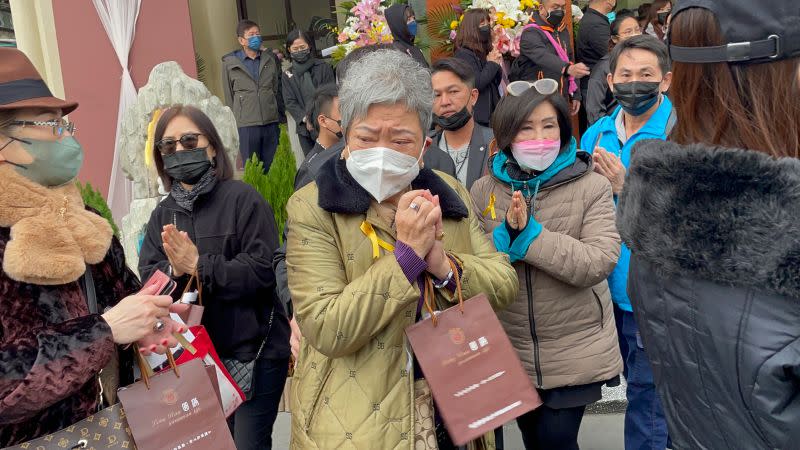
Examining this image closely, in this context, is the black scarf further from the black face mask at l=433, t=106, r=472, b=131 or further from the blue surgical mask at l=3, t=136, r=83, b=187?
the black face mask at l=433, t=106, r=472, b=131

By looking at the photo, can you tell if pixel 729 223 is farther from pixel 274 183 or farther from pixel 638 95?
pixel 274 183

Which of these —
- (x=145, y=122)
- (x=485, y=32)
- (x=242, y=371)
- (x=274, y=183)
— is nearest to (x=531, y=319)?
(x=242, y=371)

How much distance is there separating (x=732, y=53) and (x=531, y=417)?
1.90 meters

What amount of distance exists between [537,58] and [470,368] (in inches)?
201

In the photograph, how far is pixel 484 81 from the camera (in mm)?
6258

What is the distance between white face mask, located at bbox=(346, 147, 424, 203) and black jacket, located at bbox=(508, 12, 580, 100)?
4.77 metres

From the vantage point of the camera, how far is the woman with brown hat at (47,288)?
1979 millimetres

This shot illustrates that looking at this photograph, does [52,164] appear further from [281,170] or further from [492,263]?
[281,170]

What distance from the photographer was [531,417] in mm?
2990

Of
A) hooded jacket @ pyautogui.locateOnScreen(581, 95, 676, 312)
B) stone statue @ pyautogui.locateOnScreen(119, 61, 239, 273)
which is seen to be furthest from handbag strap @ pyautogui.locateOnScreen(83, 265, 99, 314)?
stone statue @ pyautogui.locateOnScreen(119, 61, 239, 273)

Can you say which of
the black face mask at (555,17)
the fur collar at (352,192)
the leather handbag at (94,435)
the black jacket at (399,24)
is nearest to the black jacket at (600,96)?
the black face mask at (555,17)

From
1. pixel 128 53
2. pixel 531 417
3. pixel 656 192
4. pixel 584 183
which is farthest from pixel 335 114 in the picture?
pixel 128 53

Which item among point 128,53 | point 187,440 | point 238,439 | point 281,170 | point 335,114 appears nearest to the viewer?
point 187,440

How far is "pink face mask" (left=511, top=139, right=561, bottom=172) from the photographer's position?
9.83 feet
